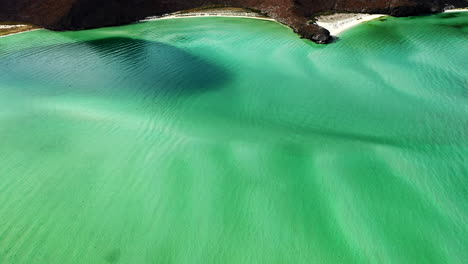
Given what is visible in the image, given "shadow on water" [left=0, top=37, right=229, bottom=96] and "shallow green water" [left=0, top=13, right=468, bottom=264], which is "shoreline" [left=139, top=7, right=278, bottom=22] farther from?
"shallow green water" [left=0, top=13, right=468, bottom=264]

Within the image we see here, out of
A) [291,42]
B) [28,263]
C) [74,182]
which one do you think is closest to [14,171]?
[74,182]

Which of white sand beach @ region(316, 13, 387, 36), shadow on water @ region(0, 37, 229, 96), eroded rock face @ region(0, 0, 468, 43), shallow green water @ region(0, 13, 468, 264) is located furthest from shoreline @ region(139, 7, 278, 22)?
shallow green water @ region(0, 13, 468, 264)

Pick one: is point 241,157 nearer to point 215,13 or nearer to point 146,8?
point 215,13

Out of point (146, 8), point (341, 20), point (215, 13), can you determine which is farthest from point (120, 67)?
point (341, 20)

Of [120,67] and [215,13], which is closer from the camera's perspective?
[120,67]

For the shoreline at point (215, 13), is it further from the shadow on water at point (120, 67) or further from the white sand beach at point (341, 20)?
the shadow on water at point (120, 67)

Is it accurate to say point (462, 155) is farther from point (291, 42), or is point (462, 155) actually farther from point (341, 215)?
point (291, 42)
